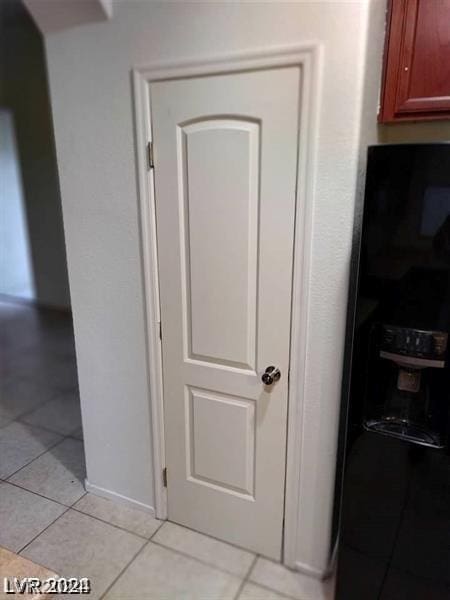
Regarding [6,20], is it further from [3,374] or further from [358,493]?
[358,493]

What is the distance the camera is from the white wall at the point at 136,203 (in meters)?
1.39

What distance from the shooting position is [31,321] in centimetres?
520

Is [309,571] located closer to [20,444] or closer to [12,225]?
[20,444]

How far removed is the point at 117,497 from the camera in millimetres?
2242

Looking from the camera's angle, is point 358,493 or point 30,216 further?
point 30,216

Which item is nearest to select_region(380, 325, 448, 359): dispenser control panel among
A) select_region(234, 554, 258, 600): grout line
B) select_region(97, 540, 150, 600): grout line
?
select_region(234, 554, 258, 600): grout line

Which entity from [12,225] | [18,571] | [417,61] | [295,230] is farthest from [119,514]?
[12,225]

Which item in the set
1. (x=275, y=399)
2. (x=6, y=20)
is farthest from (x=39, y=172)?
(x=275, y=399)

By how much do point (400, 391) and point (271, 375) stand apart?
1.55 ft

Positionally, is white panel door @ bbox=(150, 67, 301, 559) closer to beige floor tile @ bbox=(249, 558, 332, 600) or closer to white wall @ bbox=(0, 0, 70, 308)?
beige floor tile @ bbox=(249, 558, 332, 600)

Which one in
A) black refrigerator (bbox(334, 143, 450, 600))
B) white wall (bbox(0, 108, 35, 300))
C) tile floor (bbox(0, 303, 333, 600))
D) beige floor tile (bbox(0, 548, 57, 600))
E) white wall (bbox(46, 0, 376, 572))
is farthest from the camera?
white wall (bbox(0, 108, 35, 300))

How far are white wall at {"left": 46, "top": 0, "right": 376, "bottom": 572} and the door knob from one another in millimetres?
114

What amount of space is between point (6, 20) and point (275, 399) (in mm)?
4964

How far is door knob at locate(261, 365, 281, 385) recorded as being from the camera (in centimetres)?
167
